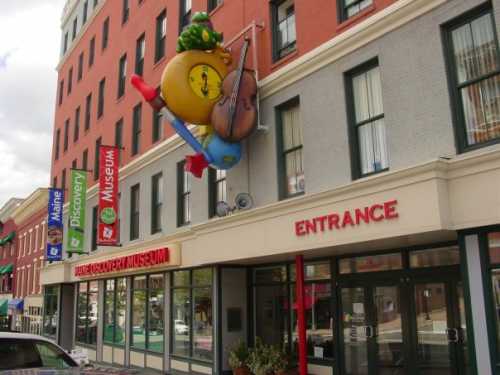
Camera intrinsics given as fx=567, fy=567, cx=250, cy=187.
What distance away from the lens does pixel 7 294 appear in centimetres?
4800

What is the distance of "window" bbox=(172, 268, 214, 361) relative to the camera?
50.7 feet

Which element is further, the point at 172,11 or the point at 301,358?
the point at 172,11

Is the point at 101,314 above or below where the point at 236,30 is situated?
below

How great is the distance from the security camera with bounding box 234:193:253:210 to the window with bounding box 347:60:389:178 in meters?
3.26

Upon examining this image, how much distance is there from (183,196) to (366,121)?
7.99m

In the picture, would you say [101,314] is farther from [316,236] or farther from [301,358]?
[316,236]

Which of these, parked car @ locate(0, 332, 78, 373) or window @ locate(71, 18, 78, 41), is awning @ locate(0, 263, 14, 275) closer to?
window @ locate(71, 18, 78, 41)

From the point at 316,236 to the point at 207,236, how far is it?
418 centimetres

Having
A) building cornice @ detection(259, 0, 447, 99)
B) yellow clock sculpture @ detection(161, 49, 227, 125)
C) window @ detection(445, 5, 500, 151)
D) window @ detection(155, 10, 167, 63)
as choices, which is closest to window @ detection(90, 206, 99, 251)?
window @ detection(155, 10, 167, 63)

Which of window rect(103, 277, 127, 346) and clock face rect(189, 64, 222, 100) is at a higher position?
clock face rect(189, 64, 222, 100)

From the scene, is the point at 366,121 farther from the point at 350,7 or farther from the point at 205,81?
the point at 205,81

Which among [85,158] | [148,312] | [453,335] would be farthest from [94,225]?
[453,335]

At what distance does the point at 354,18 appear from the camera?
450 inches

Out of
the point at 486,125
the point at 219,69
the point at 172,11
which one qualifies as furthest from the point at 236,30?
the point at 486,125
